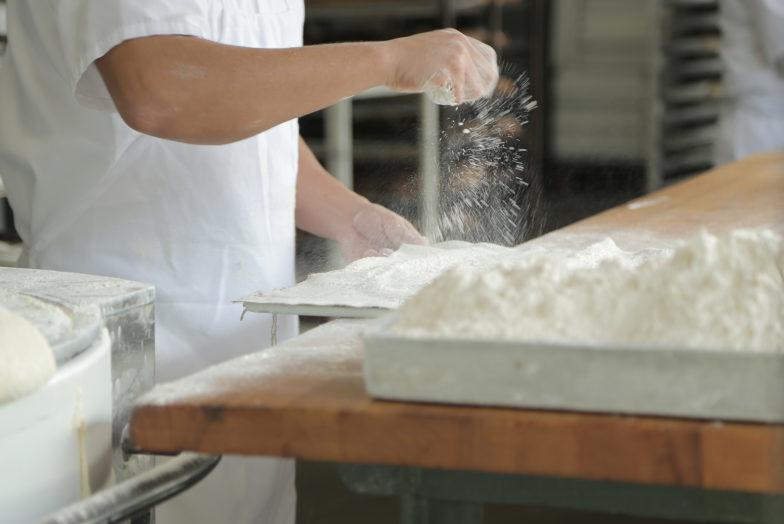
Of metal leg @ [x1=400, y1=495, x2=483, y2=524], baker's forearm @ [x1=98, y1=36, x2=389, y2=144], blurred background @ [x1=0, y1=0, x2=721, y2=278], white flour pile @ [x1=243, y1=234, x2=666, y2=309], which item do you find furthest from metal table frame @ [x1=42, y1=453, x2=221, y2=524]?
blurred background @ [x1=0, y1=0, x2=721, y2=278]

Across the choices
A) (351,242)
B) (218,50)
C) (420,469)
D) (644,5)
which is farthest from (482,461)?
(644,5)

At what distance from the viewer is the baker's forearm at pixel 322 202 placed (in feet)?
5.40

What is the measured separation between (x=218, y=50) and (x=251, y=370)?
1.68 feet

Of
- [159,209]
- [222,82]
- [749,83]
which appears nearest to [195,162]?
[159,209]

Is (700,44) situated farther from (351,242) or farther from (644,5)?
(351,242)

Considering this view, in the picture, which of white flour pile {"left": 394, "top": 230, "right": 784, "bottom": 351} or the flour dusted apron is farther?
the flour dusted apron

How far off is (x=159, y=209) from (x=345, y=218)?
0.35 m

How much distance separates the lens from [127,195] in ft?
4.54

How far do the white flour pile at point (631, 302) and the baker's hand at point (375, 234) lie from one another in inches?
30.6

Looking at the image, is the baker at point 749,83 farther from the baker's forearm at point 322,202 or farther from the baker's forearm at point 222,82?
the baker's forearm at point 222,82

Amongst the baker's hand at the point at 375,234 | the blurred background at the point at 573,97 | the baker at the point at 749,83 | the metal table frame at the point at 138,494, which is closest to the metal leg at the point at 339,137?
the blurred background at the point at 573,97

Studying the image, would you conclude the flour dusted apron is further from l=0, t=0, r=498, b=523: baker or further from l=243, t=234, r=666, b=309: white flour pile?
l=243, t=234, r=666, b=309: white flour pile

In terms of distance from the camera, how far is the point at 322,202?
1677 mm

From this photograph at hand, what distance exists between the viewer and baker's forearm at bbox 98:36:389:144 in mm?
1163
